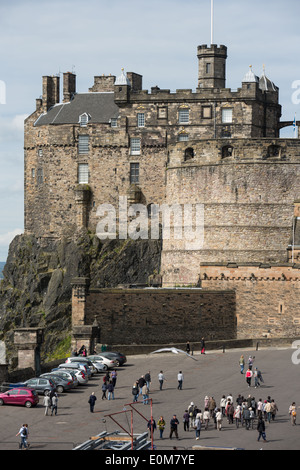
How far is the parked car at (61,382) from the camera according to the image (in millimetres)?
49156

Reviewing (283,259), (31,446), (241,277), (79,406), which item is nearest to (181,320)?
(241,277)

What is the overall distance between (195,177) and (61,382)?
29.9m

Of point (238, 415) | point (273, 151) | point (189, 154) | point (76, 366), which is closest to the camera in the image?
point (238, 415)

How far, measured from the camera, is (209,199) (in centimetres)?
7544

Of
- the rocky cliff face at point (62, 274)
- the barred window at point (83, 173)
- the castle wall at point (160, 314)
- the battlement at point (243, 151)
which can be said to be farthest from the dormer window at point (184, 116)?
the castle wall at point (160, 314)

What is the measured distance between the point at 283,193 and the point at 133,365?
75.7ft

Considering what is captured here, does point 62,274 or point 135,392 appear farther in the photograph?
point 62,274

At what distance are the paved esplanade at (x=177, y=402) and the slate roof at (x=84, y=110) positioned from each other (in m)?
28.9

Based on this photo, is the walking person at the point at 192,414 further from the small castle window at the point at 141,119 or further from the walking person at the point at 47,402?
the small castle window at the point at 141,119

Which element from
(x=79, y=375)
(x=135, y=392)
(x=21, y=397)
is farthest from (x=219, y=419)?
(x=79, y=375)

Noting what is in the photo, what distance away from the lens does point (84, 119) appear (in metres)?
84.6

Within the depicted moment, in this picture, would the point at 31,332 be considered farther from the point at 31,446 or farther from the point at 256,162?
the point at 256,162

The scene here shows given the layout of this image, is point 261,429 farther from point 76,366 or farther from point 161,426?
point 76,366

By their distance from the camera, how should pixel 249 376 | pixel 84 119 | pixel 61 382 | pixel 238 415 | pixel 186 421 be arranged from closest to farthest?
pixel 186 421 → pixel 238 415 → pixel 61 382 → pixel 249 376 → pixel 84 119
